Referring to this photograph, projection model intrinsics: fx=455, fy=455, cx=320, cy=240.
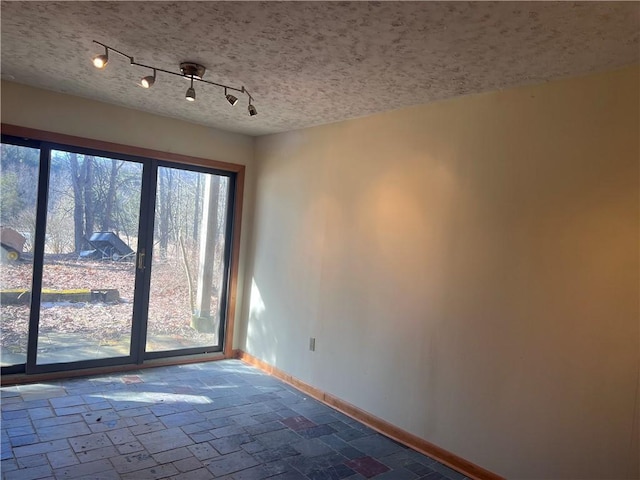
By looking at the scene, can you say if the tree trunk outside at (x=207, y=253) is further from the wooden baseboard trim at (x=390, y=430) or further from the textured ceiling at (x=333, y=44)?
the textured ceiling at (x=333, y=44)

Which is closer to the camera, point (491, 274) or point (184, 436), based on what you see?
point (491, 274)

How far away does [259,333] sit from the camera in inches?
180

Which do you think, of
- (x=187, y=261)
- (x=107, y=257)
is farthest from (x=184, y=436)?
(x=187, y=261)

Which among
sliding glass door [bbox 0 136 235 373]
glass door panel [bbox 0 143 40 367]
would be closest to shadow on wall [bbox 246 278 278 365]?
sliding glass door [bbox 0 136 235 373]

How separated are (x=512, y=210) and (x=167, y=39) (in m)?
2.09

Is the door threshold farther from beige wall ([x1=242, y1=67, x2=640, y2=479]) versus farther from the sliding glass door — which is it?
beige wall ([x1=242, y1=67, x2=640, y2=479])

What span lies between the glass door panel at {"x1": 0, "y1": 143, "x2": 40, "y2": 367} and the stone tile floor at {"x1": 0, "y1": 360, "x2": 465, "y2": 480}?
38cm

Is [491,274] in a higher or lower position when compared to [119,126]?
lower

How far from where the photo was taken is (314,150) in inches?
159

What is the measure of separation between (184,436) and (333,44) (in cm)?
251

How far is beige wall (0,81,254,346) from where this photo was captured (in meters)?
3.52

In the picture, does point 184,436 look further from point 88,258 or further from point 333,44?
point 333,44

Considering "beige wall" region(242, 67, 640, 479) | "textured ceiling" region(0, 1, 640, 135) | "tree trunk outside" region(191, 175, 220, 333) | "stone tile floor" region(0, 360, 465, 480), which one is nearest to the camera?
"textured ceiling" region(0, 1, 640, 135)

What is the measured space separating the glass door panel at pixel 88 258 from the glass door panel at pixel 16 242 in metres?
0.11
